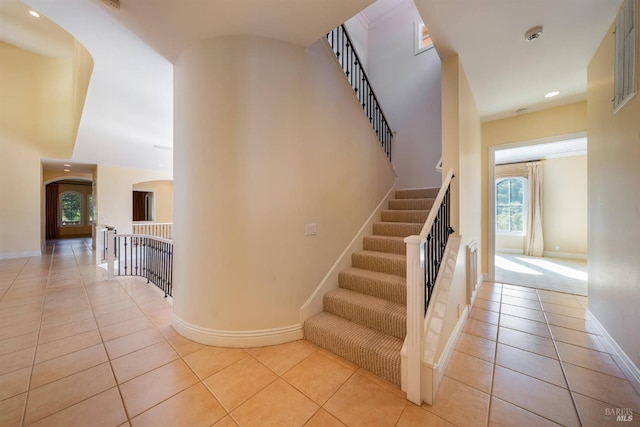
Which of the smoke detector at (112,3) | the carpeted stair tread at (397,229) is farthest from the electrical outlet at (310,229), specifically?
the smoke detector at (112,3)

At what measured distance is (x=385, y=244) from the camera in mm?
2967

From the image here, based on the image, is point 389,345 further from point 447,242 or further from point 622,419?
point 622,419

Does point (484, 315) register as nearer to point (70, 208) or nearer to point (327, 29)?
point (327, 29)

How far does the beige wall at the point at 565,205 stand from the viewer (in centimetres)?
612

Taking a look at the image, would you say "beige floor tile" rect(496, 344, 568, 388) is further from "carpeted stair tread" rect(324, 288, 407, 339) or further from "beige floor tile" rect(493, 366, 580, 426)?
"carpeted stair tread" rect(324, 288, 407, 339)

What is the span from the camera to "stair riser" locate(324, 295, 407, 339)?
79.1 inches

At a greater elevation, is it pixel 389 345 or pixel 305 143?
pixel 305 143

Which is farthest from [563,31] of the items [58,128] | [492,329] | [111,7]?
[58,128]

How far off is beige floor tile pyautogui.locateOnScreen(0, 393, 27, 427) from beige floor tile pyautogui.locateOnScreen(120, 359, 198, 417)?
486 mm

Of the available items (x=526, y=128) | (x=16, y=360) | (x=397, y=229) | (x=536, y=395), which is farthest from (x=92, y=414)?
(x=526, y=128)

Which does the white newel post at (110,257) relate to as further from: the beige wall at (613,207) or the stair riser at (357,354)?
the beige wall at (613,207)

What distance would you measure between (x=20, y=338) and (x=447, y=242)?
4360mm

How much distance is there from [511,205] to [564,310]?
17.9 feet

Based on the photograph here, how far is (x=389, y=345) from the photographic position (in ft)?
6.25
